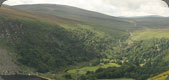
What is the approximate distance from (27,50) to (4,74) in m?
37.7

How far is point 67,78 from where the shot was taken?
131 metres

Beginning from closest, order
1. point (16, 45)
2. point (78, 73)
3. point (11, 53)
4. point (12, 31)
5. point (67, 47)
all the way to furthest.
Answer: point (78, 73) → point (11, 53) → point (16, 45) → point (12, 31) → point (67, 47)

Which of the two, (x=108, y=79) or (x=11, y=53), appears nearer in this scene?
(x=108, y=79)

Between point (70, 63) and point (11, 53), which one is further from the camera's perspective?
point (70, 63)

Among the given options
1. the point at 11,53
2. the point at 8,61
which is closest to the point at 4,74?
the point at 8,61

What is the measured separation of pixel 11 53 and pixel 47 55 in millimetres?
28156

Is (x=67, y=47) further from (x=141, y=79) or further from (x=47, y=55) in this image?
(x=141, y=79)

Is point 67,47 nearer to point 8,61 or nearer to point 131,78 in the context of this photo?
point 8,61

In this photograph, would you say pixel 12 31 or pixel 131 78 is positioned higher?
pixel 12 31

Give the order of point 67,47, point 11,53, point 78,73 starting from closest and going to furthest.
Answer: point 78,73, point 11,53, point 67,47

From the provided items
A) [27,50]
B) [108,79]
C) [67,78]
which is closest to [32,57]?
[27,50]

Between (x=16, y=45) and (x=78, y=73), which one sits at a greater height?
(x=16, y=45)

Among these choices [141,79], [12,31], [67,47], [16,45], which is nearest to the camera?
[141,79]

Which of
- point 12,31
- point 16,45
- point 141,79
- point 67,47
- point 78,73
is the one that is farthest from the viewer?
point 67,47
